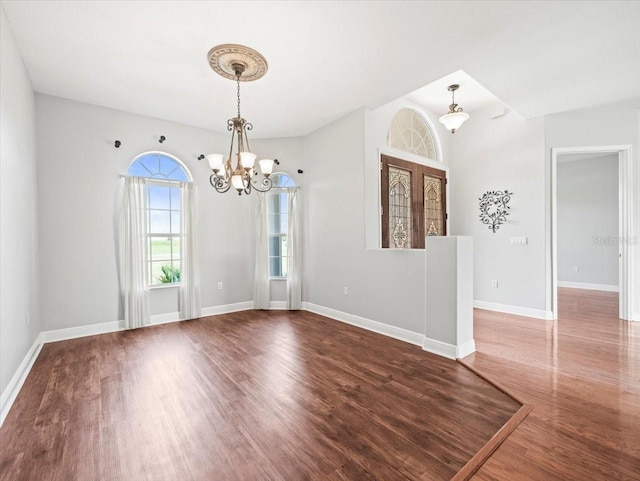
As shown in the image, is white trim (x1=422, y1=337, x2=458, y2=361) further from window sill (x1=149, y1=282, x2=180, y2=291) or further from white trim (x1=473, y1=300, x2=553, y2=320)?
window sill (x1=149, y1=282, x2=180, y2=291)

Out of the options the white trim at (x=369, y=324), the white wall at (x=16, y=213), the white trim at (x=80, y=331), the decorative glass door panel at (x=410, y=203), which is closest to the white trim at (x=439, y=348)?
the white trim at (x=369, y=324)

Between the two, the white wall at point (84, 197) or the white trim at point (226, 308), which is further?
the white trim at point (226, 308)

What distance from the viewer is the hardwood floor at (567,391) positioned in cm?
162

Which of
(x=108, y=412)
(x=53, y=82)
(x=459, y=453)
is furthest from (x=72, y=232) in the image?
(x=459, y=453)

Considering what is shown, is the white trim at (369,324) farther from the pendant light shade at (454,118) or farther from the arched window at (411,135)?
the pendant light shade at (454,118)

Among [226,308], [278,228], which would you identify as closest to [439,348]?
[278,228]

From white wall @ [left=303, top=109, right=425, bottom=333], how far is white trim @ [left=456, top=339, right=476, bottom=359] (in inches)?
20.0

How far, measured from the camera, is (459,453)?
Result: 1.70 meters

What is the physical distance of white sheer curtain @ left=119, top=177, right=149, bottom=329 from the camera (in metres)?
4.16

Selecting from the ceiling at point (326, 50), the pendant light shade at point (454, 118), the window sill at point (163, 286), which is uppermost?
the ceiling at point (326, 50)

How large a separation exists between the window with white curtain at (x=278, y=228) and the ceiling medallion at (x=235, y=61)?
2.28 meters

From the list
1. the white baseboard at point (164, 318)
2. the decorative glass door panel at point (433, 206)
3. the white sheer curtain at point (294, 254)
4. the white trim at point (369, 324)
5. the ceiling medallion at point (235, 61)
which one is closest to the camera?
the ceiling medallion at point (235, 61)

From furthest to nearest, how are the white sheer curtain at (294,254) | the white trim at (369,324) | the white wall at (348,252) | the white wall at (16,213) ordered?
the white sheer curtain at (294,254), the white wall at (348,252), the white trim at (369,324), the white wall at (16,213)

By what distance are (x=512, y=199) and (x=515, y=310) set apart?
186 cm
